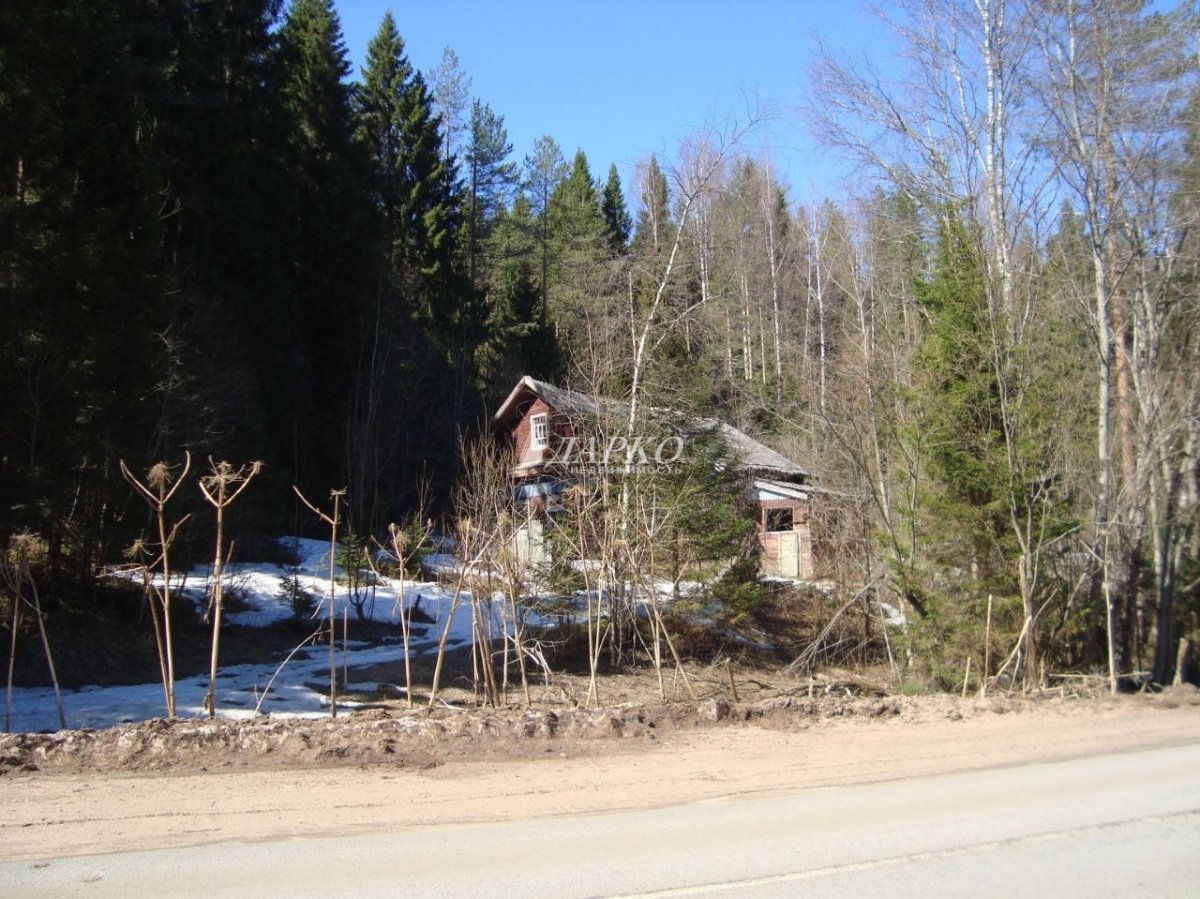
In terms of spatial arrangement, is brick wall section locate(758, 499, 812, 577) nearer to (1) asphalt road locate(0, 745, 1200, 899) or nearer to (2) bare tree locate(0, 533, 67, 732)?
(2) bare tree locate(0, 533, 67, 732)

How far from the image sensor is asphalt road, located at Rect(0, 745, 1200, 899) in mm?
5293

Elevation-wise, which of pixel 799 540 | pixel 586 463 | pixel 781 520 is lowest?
pixel 799 540

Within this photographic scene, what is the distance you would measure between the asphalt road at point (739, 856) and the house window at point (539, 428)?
82.2 feet

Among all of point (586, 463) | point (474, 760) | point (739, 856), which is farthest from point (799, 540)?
point (739, 856)

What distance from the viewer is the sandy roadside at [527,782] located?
660cm

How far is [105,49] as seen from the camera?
17.2m

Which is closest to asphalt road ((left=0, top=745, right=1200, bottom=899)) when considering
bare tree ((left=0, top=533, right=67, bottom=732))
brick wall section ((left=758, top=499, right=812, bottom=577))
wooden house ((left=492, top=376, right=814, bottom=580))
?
bare tree ((left=0, top=533, right=67, bottom=732))

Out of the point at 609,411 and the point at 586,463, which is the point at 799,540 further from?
the point at 609,411

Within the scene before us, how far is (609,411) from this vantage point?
19.5 meters

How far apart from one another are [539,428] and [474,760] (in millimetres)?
24480

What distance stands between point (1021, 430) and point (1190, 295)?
3746 millimetres

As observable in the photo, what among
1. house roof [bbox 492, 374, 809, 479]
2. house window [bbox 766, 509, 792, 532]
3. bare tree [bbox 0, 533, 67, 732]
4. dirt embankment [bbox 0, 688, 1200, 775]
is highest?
house roof [bbox 492, 374, 809, 479]

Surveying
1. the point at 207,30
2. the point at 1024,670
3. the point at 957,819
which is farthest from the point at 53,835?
the point at 207,30

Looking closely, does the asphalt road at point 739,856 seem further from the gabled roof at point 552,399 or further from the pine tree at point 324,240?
the pine tree at point 324,240
